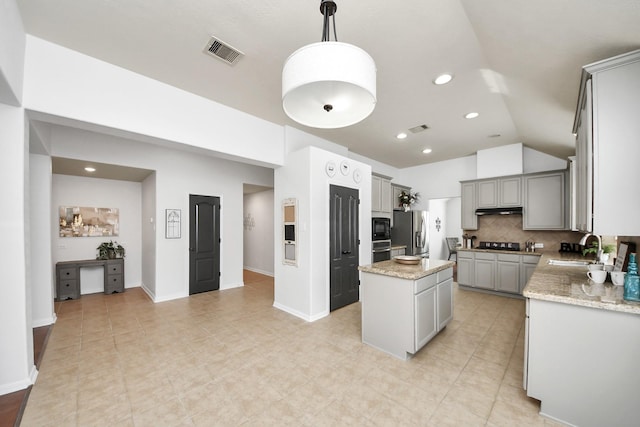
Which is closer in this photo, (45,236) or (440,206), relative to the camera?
(45,236)

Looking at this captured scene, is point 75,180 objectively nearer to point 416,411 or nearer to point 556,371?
point 416,411

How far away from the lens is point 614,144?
70.6 inches

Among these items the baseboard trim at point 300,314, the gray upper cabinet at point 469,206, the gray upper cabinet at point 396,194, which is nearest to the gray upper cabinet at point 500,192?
the gray upper cabinet at point 469,206

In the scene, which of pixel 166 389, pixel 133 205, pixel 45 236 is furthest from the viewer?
pixel 133 205

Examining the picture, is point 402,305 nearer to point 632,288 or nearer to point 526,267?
point 632,288

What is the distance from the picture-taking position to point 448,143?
16.9 ft

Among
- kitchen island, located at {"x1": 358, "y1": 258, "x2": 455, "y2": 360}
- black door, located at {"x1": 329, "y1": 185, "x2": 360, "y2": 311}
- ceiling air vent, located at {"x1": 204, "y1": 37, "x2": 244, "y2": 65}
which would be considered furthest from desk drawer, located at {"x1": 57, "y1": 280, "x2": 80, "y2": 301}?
kitchen island, located at {"x1": 358, "y1": 258, "x2": 455, "y2": 360}

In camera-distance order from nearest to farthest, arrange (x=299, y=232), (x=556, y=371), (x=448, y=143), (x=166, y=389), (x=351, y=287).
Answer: (x=556, y=371) → (x=166, y=389) → (x=299, y=232) → (x=351, y=287) → (x=448, y=143)

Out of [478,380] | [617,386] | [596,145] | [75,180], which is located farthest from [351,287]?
[75,180]

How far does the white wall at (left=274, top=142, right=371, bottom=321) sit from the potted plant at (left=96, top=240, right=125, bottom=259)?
3.69 metres

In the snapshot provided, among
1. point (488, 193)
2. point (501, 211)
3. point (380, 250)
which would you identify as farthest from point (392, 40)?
point (501, 211)

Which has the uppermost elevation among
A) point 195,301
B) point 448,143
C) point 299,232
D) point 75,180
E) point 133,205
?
point 448,143

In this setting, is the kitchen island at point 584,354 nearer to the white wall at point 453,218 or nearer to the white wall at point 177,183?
the white wall at point 177,183

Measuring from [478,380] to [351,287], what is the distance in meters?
2.32
